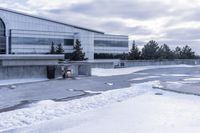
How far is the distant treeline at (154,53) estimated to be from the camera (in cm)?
6750

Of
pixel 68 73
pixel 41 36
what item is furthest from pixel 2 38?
pixel 68 73

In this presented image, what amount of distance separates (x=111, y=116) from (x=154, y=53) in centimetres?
6318

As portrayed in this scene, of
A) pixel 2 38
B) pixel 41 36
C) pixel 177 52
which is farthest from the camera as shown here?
pixel 177 52

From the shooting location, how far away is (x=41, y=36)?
7706cm

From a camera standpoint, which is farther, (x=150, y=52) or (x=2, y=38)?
(x=2, y=38)

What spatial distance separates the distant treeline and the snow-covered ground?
52.9 metres

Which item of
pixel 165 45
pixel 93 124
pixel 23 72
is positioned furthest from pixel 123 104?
pixel 165 45

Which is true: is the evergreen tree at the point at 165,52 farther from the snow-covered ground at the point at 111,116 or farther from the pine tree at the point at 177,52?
the snow-covered ground at the point at 111,116

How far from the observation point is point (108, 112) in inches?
428

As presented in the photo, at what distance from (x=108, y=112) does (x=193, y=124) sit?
305 centimetres

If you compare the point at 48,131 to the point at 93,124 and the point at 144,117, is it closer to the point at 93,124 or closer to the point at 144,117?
the point at 93,124

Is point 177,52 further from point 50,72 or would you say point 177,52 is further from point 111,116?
point 111,116

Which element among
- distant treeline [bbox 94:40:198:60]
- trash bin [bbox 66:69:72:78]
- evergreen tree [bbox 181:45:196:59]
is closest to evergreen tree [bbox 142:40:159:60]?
distant treeline [bbox 94:40:198:60]

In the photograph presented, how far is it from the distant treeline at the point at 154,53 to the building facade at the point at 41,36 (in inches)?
150
